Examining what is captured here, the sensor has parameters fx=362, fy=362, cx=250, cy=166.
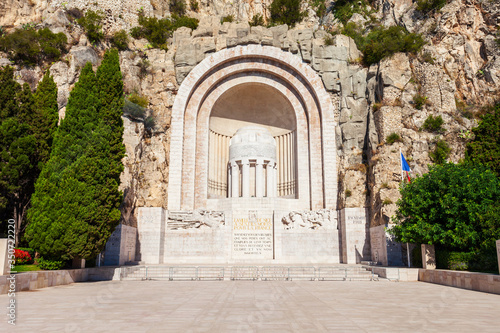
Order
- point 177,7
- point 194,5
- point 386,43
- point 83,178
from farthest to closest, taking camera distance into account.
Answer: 1. point 194,5
2. point 177,7
3. point 386,43
4. point 83,178

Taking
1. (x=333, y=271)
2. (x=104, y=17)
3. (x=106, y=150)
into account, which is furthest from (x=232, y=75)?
(x=333, y=271)

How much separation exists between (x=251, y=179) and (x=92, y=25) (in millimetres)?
15842

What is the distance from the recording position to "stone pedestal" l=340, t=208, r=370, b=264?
72.3 ft

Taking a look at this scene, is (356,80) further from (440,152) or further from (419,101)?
(440,152)

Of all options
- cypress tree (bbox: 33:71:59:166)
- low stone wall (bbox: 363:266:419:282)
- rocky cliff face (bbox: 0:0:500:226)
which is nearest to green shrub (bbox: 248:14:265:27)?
rocky cliff face (bbox: 0:0:500:226)

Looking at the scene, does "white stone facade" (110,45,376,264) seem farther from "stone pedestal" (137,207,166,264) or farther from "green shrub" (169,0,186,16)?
"green shrub" (169,0,186,16)

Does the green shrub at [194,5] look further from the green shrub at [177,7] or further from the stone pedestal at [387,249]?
the stone pedestal at [387,249]

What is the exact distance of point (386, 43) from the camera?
2528 centimetres

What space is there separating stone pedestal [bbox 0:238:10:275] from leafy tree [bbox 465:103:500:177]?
2226 centimetres

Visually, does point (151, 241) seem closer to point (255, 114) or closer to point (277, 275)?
point (277, 275)

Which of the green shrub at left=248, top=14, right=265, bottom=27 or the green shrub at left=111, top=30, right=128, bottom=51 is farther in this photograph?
the green shrub at left=248, top=14, right=265, bottom=27

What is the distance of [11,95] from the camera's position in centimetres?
1495

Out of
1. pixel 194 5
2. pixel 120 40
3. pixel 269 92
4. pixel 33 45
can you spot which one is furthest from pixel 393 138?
pixel 194 5

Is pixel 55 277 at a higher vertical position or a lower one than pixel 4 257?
lower
